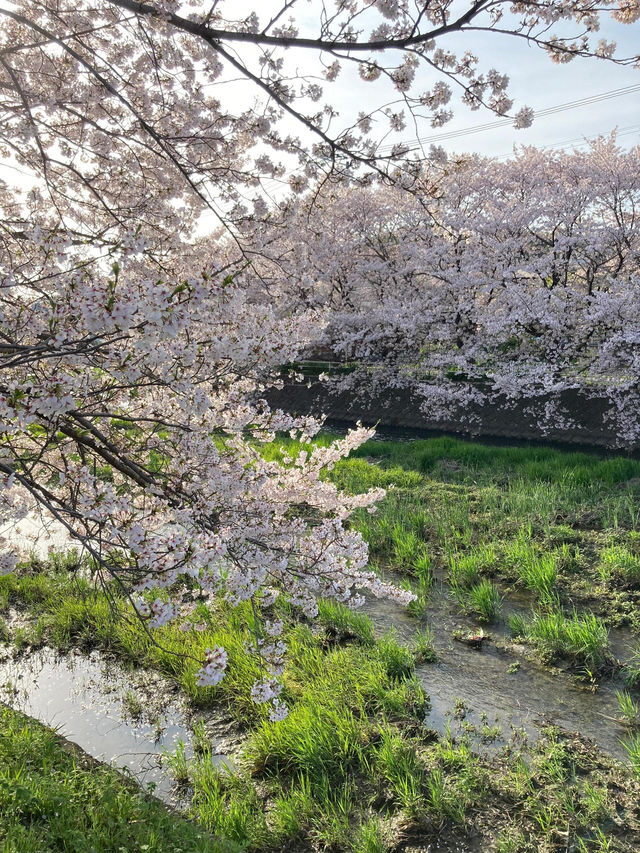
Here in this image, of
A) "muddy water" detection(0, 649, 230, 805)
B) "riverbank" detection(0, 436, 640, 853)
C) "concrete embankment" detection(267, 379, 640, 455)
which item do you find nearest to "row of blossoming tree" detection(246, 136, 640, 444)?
"concrete embankment" detection(267, 379, 640, 455)

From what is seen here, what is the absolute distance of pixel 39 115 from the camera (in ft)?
16.6

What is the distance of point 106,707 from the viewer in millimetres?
4379

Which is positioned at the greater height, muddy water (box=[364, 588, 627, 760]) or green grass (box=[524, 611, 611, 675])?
green grass (box=[524, 611, 611, 675])

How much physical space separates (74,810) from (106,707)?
4.92ft

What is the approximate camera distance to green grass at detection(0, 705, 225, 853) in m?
2.70

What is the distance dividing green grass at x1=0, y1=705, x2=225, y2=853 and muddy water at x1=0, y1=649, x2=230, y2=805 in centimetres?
27

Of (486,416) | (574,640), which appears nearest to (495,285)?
(486,416)

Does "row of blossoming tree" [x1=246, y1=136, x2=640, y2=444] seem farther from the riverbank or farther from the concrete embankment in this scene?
the riverbank

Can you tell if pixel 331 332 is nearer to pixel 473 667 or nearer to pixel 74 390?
pixel 473 667

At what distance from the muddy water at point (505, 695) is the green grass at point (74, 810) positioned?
173 centimetres

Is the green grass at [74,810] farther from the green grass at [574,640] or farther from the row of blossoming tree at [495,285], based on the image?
the row of blossoming tree at [495,285]

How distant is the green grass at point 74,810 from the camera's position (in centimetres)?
270

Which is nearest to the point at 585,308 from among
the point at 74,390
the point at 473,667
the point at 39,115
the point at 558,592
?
the point at 558,592

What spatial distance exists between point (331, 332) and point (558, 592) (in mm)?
13083
